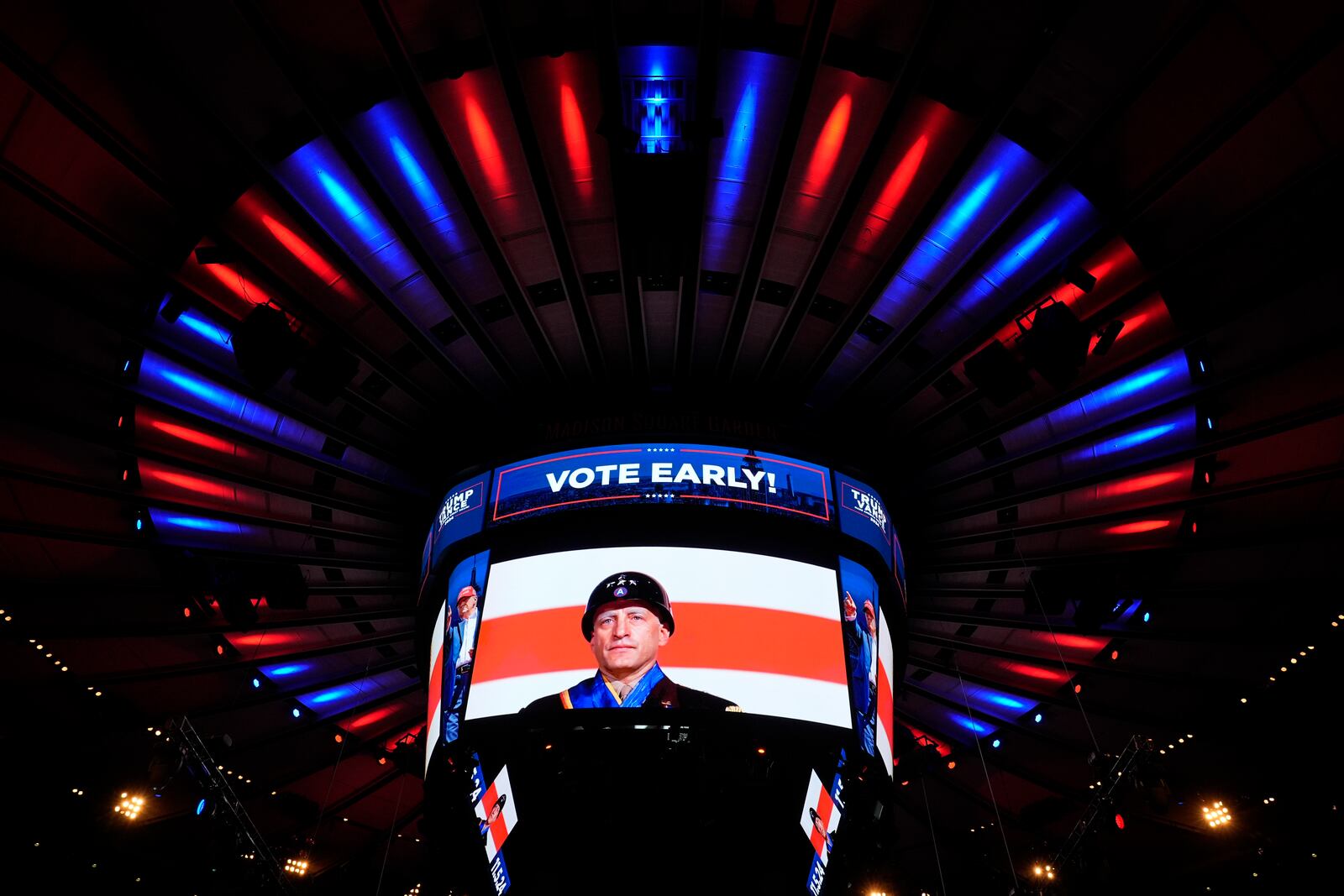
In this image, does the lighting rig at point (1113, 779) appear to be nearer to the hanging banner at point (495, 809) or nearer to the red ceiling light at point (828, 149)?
the hanging banner at point (495, 809)

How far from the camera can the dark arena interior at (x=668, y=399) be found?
7.73m

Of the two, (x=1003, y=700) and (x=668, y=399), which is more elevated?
(x=668, y=399)

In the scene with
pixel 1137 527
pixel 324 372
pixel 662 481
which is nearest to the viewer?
pixel 324 372

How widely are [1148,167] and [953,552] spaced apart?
8646 mm

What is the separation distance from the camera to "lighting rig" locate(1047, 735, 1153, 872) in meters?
14.8

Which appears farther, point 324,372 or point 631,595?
point 324,372

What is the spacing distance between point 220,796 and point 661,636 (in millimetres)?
13652

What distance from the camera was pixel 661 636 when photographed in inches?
356

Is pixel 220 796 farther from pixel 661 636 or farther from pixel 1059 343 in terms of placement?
pixel 1059 343

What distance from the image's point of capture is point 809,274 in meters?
10.4

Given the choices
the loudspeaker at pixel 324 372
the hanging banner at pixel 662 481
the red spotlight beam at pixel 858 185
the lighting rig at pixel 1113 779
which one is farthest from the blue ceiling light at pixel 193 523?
the lighting rig at pixel 1113 779

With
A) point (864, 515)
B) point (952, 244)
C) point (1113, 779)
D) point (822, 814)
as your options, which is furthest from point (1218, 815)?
point (952, 244)

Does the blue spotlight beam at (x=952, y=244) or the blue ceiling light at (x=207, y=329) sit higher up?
the blue spotlight beam at (x=952, y=244)

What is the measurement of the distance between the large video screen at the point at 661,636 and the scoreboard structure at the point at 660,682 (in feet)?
0.08
